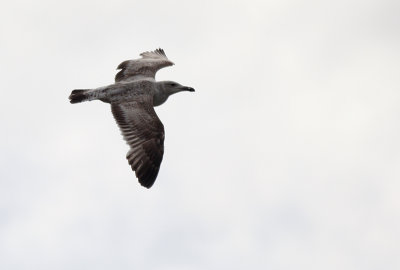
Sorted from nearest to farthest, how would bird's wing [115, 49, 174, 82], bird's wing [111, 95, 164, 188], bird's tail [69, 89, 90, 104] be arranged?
bird's wing [111, 95, 164, 188]
bird's tail [69, 89, 90, 104]
bird's wing [115, 49, 174, 82]

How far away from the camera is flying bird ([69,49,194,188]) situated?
4225 centimetres

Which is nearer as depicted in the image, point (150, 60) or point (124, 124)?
point (124, 124)

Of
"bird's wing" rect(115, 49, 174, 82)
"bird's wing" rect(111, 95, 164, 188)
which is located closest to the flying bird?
"bird's wing" rect(111, 95, 164, 188)

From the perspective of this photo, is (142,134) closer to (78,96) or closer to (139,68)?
(78,96)

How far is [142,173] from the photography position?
41.9 meters

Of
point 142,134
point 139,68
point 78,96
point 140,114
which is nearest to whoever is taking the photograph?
point 142,134

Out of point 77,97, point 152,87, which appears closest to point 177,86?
point 152,87

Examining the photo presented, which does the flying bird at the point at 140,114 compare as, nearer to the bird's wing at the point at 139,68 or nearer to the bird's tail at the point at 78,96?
the bird's tail at the point at 78,96

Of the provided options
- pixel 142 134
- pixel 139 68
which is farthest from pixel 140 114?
pixel 139 68

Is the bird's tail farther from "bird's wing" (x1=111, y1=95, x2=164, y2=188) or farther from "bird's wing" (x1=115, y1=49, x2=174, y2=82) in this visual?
"bird's wing" (x1=115, y1=49, x2=174, y2=82)

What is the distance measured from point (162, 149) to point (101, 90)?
393 centimetres

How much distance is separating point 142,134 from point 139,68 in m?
6.49

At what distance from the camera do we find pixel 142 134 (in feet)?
141

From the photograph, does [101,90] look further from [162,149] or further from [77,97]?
[162,149]
